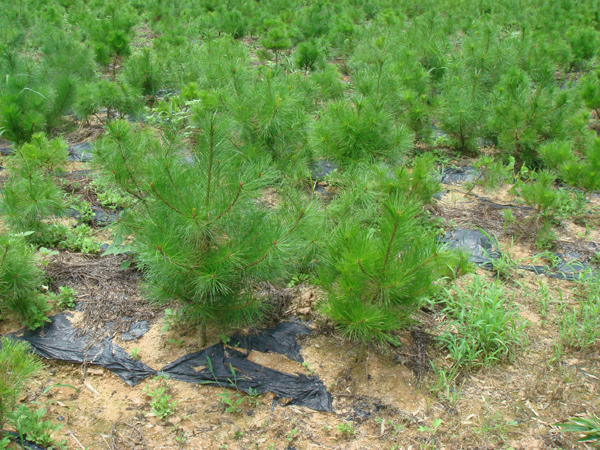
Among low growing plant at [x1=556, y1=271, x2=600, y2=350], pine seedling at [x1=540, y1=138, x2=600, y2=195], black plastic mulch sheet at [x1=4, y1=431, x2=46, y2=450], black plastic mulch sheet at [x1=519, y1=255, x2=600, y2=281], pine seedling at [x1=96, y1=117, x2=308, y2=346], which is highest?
pine seedling at [x1=96, y1=117, x2=308, y2=346]

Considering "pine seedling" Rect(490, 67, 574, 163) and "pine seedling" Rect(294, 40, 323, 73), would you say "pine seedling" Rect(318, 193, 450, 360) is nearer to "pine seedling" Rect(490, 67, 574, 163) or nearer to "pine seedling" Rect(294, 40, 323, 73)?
"pine seedling" Rect(490, 67, 574, 163)

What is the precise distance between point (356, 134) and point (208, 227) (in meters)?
1.90

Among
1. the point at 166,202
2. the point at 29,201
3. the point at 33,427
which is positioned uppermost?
the point at 166,202

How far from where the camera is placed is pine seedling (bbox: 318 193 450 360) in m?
2.04

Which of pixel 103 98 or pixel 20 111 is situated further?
pixel 103 98

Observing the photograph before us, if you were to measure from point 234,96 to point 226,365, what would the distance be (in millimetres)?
2091

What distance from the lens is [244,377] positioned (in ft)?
7.80

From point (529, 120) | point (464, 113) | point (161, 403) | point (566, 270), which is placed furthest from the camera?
point (464, 113)

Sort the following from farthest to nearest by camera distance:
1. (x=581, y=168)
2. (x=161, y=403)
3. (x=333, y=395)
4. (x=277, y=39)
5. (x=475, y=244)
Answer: (x=277, y=39), (x=581, y=168), (x=475, y=244), (x=333, y=395), (x=161, y=403)

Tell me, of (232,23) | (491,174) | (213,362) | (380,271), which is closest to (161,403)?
(213,362)

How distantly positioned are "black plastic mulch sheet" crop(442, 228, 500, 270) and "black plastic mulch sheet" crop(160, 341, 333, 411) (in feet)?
4.87

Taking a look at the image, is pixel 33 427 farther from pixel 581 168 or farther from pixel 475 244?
pixel 581 168

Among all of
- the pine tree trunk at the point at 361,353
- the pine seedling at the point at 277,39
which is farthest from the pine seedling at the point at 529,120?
the pine seedling at the point at 277,39

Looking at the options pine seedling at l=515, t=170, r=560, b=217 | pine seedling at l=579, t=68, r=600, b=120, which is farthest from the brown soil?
pine seedling at l=579, t=68, r=600, b=120
